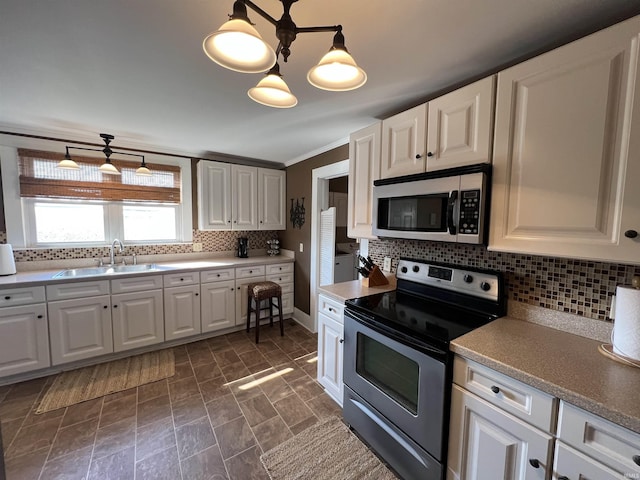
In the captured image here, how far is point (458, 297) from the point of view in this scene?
1.65 metres

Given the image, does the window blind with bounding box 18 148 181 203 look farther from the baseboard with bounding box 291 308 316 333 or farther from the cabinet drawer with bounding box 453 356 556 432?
the cabinet drawer with bounding box 453 356 556 432

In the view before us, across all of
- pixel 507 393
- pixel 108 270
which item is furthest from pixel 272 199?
pixel 507 393

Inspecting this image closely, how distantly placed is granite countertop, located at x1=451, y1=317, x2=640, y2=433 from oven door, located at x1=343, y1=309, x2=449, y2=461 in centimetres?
21

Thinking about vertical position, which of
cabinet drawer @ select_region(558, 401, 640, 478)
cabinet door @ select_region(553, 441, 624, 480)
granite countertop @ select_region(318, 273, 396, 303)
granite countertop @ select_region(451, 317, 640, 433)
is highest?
granite countertop @ select_region(318, 273, 396, 303)

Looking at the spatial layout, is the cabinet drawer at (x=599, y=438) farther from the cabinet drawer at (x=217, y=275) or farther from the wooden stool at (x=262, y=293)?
the cabinet drawer at (x=217, y=275)

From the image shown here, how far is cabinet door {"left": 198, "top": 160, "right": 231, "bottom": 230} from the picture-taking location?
3.21 m

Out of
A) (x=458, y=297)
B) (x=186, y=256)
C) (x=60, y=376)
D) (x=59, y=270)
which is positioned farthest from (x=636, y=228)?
(x=59, y=270)

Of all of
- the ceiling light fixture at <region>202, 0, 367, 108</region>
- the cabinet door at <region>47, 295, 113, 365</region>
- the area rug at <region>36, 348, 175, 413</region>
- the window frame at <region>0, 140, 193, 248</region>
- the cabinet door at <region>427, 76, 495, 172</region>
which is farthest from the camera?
the window frame at <region>0, 140, 193, 248</region>

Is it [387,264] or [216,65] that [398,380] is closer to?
[387,264]

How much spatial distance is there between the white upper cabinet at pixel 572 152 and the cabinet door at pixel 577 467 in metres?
0.70

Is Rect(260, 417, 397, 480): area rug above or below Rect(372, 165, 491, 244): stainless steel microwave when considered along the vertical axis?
below

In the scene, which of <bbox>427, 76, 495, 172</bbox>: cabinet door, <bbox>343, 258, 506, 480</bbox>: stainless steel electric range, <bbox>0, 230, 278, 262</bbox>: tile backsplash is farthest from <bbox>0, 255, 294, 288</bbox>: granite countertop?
<bbox>427, 76, 495, 172</bbox>: cabinet door

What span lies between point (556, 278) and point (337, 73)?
1.47 meters

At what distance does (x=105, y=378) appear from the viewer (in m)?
2.34
